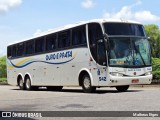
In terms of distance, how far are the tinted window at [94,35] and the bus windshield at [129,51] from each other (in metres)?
0.65

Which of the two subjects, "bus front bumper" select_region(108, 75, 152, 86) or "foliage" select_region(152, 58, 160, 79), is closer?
"bus front bumper" select_region(108, 75, 152, 86)

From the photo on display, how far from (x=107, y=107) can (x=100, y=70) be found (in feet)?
21.5

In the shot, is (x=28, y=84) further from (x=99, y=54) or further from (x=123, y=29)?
(x=123, y=29)

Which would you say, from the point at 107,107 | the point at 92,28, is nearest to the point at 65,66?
the point at 92,28

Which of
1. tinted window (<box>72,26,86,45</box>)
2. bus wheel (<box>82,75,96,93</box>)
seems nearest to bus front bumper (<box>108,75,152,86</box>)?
bus wheel (<box>82,75,96,93</box>)

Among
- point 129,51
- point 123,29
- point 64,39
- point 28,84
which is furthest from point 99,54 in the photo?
point 28,84

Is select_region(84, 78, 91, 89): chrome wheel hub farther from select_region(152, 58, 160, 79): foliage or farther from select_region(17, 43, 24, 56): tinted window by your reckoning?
select_region(152, 58, 160, 79): foliage

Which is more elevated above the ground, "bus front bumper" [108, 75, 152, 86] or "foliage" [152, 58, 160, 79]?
"foliage" [152, 58, 160, 79]

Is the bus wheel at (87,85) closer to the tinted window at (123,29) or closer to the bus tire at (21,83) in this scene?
the tinted window at (123,29)

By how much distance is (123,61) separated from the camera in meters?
16.4

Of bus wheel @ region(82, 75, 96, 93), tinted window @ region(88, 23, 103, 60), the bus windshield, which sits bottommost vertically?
bus wheel @ region(82, 75, 96, 93)

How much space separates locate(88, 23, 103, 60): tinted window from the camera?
16628 mm

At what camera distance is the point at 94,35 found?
16891 mm

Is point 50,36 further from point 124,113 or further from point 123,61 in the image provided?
point 124,113
